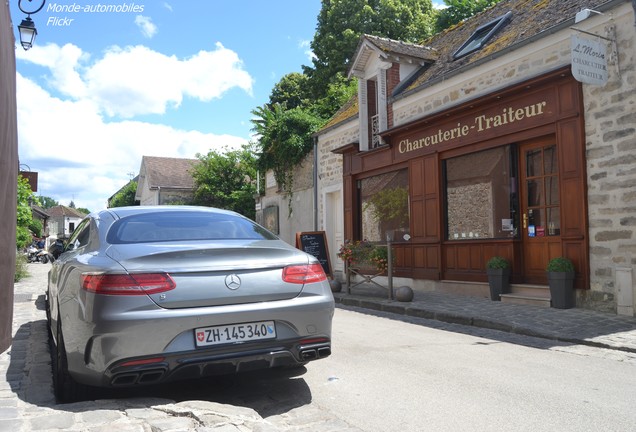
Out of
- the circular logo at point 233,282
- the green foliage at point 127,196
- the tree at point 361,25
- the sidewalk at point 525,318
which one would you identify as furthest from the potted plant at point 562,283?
the green foliage at point 127,196

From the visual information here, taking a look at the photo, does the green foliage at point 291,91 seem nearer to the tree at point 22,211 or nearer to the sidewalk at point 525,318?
the tree at point 22,211

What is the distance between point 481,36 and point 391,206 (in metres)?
4.69

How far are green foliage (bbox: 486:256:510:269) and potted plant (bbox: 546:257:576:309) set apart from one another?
1.23 meters

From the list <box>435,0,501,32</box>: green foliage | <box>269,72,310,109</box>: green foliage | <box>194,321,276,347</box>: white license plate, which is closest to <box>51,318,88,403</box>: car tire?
<box>194,321,276,347</box>: white license plate

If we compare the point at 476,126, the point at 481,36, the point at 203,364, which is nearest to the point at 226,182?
the point at 481,36

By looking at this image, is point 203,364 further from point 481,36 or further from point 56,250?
point 481,36

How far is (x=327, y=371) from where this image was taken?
16.1 ft

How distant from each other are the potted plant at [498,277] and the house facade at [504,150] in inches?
9.4

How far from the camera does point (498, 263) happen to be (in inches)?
382

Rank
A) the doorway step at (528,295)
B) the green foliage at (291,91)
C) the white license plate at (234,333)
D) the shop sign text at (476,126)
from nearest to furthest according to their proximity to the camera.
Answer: the white license plate at (234,333) → the doorway step at (528,295) → the shop sign text at (476,126) → the green foliage at (291,91)

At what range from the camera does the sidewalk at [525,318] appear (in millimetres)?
6438

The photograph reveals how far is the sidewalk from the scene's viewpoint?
21.1 ft

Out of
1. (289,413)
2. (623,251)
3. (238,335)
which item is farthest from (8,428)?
(623,251)

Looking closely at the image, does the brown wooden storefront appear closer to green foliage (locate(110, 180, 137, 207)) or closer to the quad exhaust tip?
the quad exhaust tip
